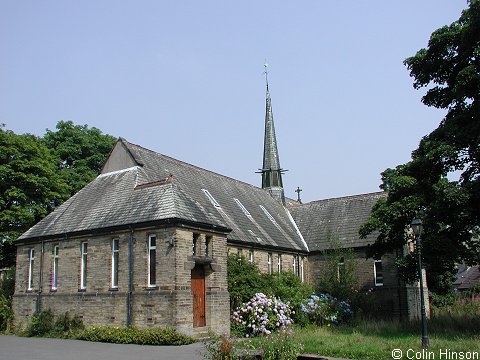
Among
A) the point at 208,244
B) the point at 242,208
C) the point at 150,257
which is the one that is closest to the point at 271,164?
the point at 242,208

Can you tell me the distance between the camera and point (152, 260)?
1973cm

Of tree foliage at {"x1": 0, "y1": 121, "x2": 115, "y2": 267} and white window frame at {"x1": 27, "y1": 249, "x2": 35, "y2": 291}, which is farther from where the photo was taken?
tree foliage at {"x1": 0, "y1": 121, "x2": 115, "y2": 267}

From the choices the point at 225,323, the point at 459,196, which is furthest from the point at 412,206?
the point at 225,323

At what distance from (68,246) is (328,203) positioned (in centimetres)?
1993

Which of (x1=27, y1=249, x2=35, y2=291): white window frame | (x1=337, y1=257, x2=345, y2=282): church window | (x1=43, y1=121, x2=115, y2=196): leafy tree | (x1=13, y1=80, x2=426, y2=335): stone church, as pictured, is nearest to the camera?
(x1=13, y1=80, x2=426, y2=335): stone church

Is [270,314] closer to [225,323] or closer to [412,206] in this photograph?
[225,323]

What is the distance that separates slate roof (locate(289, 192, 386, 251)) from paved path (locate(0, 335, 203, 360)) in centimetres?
1627

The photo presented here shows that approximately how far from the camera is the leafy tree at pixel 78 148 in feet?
125

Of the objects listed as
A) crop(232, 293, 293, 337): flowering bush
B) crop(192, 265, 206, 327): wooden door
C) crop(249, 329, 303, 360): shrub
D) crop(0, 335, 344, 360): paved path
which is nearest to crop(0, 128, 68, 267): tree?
crop(0, 335, 344, 360): paved path

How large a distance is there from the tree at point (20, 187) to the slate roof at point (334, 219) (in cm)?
1682

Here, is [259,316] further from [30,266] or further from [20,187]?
[20,187]

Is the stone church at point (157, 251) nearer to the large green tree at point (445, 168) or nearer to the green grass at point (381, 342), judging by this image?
the green grass at point (381, 342)

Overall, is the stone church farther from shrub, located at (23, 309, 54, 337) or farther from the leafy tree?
the leafy tree

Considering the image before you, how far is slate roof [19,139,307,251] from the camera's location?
820 inches
